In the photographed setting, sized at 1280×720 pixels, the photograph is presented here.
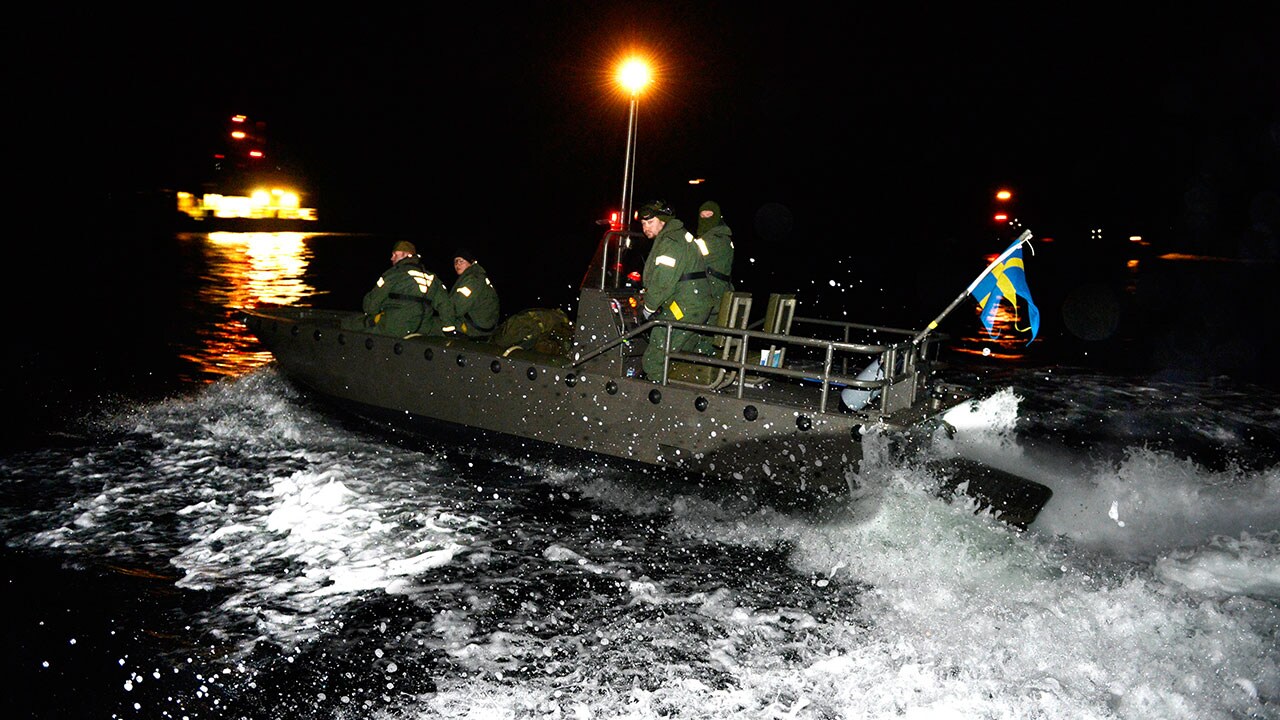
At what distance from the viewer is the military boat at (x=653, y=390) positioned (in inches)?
267

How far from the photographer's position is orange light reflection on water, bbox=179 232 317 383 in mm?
12219

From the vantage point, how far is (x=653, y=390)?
294 inches

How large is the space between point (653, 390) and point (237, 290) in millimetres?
16065

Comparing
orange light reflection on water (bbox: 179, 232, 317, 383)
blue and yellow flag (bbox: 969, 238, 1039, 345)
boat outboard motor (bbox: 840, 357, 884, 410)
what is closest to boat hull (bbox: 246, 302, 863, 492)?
boat outboard motor (bbox: 840, 357, 884, 410)

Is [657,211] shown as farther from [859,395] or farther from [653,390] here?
[859,395]

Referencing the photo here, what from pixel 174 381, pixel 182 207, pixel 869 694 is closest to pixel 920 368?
pixel 869 694

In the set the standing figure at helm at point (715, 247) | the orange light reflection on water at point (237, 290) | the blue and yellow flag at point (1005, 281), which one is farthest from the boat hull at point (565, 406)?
the orange light reflection on water at point (237, 290)

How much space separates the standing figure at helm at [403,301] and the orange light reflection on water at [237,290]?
8.12 ft

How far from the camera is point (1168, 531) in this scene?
6.91 m

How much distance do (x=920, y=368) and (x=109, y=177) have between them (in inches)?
2400

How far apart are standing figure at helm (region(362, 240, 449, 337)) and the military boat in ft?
0.73

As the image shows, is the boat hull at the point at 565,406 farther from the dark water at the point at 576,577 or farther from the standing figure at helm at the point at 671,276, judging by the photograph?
the standing figure at helm at the point at 671,276

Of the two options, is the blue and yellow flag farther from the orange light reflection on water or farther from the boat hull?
the orange light reflection on water

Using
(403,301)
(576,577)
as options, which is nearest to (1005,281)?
(576,577)
